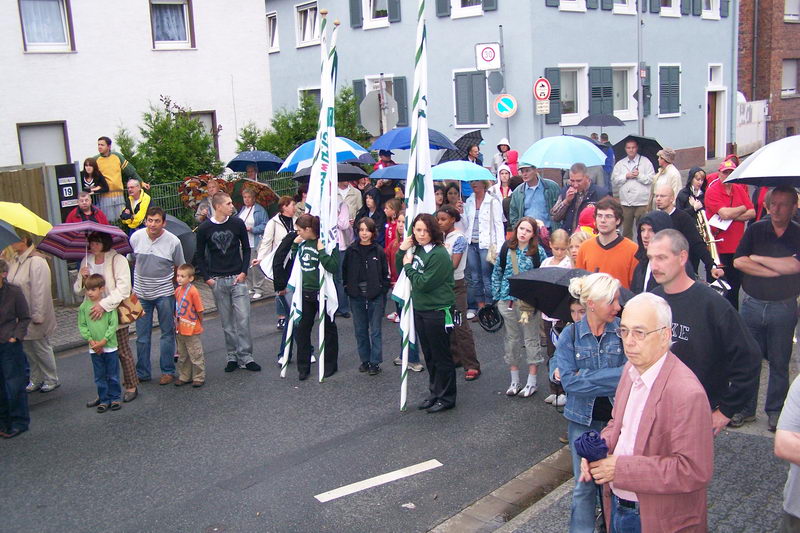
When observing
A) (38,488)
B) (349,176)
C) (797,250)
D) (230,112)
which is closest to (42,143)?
(230,112)

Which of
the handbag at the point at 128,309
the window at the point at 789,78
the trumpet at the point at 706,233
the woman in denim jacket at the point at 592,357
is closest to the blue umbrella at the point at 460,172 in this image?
the trumpet at the point at 706,233

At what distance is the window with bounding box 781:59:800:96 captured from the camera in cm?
3466

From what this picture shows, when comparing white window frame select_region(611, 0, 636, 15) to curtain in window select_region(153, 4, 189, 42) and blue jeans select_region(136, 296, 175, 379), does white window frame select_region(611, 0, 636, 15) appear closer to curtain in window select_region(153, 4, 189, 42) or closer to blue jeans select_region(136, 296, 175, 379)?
curtain in window select_region(153, 4, 189, 42)

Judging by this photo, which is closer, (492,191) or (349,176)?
(492,191)

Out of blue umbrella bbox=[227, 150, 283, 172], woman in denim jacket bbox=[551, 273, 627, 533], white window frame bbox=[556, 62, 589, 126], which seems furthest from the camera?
white window frame bbox=[556, 62, 589, 126]

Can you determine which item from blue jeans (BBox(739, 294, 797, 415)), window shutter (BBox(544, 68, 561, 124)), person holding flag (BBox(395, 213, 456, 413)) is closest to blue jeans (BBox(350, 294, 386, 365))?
person holding flag (BBox(395, 213, 456, 413))

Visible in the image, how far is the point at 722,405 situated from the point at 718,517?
1147mm

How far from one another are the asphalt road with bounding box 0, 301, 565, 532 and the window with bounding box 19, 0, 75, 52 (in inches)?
444

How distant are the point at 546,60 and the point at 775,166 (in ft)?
61.7

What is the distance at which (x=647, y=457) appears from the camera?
11.2ft

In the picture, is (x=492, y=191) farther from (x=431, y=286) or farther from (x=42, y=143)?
(x=42, y=143)

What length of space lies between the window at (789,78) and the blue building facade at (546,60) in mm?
4766

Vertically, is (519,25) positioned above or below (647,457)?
above

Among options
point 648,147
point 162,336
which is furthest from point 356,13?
point 162,336
